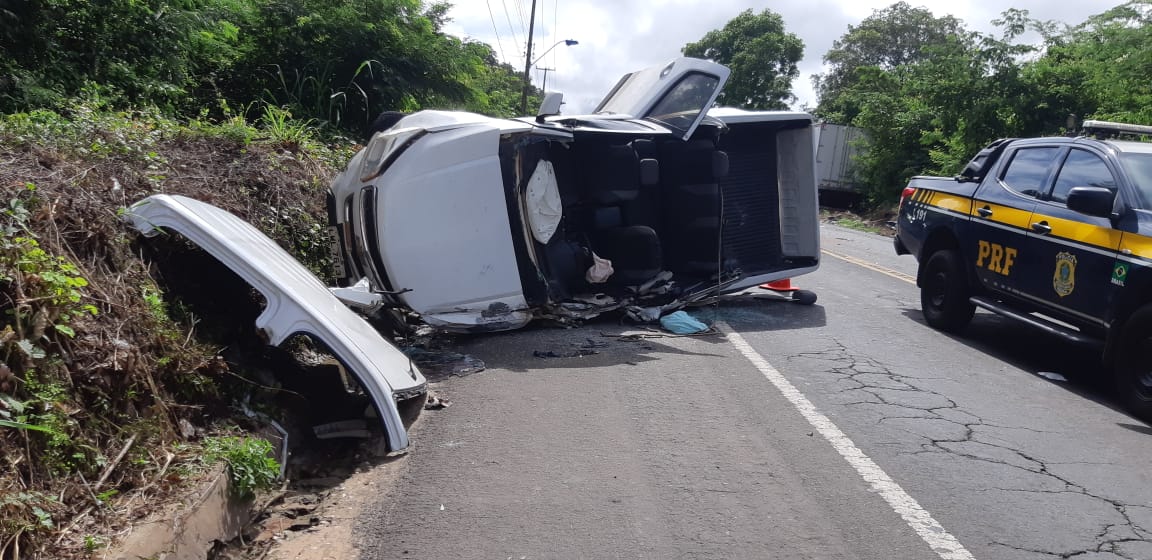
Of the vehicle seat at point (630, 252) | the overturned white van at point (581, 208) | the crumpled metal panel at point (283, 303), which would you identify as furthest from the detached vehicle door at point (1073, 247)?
the crumpled metal panel at point (283, 303)

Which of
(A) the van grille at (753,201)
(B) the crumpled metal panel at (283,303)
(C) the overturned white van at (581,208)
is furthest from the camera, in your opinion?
(A) the van grille at (753,201)

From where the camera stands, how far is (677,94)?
8797mm

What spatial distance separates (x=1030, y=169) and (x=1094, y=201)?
151 centimetres

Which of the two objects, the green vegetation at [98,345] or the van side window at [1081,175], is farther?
the van side window at [1081,175]

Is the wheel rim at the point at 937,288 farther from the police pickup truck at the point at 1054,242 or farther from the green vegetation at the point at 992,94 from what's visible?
the green vegetation at the point at 992,94

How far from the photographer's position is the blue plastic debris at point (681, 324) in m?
8.03

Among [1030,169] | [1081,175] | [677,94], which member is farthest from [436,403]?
[1030,169]

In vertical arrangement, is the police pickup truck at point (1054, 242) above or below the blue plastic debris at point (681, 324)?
above

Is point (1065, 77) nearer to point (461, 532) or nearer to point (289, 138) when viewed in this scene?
point (289, 138)

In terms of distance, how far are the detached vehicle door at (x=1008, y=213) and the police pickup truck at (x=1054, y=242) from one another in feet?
0.04

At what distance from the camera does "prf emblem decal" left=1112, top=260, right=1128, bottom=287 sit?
237 inches

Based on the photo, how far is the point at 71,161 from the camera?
5.36 meters

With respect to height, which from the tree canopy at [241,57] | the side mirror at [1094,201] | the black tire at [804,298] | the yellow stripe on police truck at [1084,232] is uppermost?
the tree canopy at [241,57]

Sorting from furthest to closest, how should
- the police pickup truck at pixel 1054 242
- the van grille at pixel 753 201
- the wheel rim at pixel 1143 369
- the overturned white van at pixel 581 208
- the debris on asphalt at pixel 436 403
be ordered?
the van grille at pixel 753 201 < the overturned white van at pixel 581 208 < the police pickup truck at pixel 1054 242 < the wheel rim at pixel 1143 369 < the debris on asphalt at pixel 436 403
